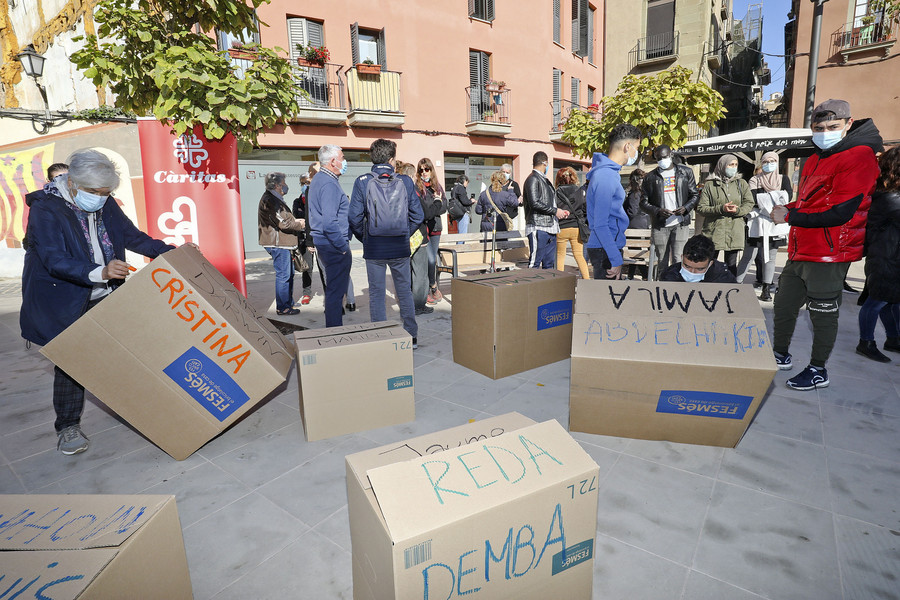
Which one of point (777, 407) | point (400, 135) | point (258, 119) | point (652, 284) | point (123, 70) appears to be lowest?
point (777, 407)

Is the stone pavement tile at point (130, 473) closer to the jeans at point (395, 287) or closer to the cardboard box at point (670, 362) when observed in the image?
the jeans at point (395, 287)

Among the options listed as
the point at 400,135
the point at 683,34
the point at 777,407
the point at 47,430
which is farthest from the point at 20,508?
the point at 683,34

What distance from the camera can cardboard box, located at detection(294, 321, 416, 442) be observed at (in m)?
2.62

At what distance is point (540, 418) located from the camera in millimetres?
2982

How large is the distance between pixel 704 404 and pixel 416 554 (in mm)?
1934

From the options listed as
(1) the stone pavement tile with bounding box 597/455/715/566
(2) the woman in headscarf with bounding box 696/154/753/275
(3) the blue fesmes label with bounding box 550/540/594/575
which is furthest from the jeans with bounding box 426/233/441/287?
(3) the blue fesmes label with bounding box 550/540/594/575

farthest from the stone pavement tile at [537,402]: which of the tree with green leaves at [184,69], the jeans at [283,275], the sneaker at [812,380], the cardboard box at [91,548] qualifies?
the jeans at [283,275]

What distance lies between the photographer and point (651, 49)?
1923 cm

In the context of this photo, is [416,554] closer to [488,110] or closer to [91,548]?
[91,548]

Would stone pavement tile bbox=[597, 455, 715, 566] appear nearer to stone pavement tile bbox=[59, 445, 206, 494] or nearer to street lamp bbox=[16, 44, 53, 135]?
stone pavement tile bbox=[59, 445, 206, 494]

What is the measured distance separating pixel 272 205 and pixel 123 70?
2.05 meters

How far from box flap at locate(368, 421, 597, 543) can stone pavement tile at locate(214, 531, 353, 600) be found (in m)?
0.83

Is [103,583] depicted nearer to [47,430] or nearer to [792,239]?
[47,430]

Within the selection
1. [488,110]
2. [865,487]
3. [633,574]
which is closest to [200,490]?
[633,574]
